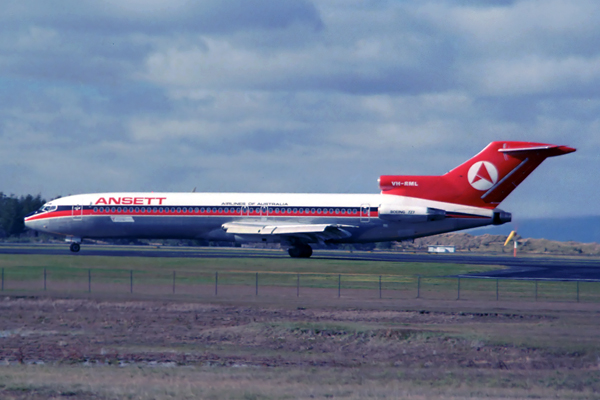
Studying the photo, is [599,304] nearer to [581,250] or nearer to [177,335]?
[177,335]

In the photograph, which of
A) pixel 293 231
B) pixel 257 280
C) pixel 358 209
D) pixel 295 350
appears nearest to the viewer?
pixel 295 350

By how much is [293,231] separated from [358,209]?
18.0 ft

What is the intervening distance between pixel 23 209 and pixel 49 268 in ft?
224

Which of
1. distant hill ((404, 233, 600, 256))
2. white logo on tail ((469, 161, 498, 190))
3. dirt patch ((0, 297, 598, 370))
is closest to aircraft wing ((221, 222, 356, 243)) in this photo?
white logo on tail ((469, 161, 498, 190))

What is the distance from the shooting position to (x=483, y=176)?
55188mm

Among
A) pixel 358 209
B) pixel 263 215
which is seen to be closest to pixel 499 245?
pixel 358 209

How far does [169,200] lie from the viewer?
188 ft

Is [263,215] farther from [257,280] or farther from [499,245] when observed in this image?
[499,245]

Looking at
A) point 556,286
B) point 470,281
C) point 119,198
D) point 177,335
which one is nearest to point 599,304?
point 556,286

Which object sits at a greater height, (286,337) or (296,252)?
(296,252)

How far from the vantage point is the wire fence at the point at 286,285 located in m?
35.2

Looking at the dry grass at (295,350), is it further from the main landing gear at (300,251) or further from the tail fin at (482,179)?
the main landing gear at (300,251)

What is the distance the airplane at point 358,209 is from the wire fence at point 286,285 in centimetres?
1207

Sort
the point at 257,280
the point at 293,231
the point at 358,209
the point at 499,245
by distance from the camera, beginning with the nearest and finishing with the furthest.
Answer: the point at 257,280 < the point at 293,231 < the point at 358,209 < the point at 499,245
